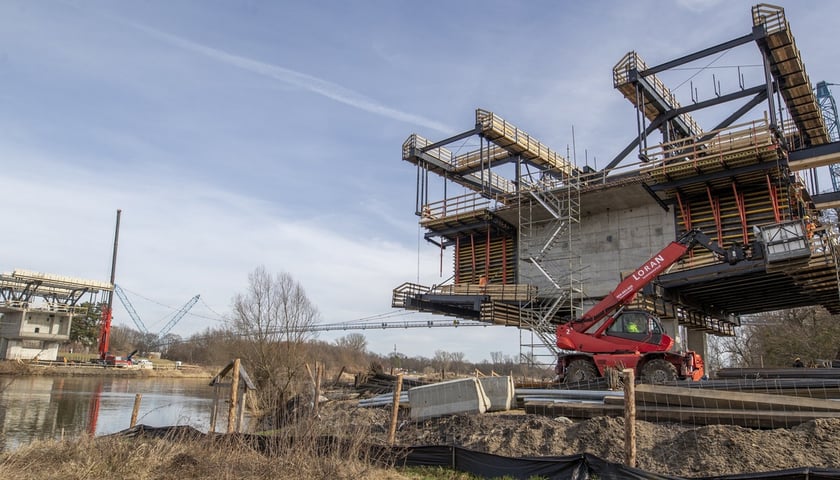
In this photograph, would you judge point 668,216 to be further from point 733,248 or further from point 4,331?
point 4,331

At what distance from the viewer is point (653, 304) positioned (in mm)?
24953

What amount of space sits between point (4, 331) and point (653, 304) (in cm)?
7233

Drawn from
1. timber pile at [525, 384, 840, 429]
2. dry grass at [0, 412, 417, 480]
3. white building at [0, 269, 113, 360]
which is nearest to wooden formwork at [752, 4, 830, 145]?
timber pile at [525, 384, 840, 429]

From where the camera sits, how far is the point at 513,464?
10.3 m

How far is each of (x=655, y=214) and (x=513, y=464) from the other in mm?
20781

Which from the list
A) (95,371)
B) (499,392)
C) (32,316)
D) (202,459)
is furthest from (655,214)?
(32,316)

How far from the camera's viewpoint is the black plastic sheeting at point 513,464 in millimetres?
7848

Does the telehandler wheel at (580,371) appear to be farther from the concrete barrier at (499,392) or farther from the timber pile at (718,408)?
the timber pile at (718,408)

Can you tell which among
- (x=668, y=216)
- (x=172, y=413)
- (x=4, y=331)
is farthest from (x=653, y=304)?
(x=4, y=331)

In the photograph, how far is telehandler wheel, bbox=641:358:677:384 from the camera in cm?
1747

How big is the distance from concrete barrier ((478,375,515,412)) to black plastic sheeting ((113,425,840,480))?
5111mm

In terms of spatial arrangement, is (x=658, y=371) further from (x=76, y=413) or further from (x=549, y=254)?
(x=76, y=413)

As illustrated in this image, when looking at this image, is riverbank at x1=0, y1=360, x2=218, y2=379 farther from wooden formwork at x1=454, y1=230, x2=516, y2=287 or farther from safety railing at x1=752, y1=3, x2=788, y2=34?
safety railing at x1=752, y1=3, x2=788, y2=34

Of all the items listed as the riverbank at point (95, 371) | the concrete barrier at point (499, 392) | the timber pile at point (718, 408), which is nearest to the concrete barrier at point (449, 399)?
the concrete barrier at point (499, 392)
